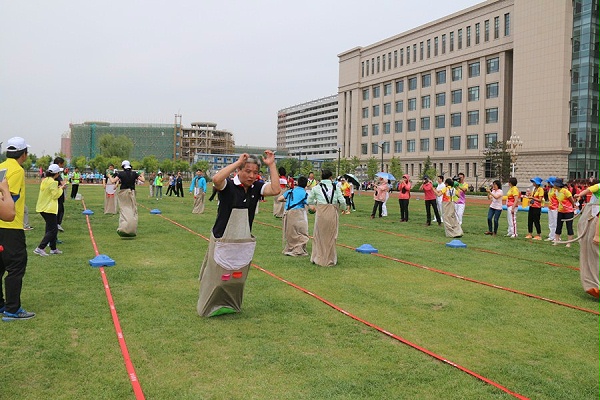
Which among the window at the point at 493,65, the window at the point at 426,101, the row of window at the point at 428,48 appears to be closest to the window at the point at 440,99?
the window at the point at 426,101

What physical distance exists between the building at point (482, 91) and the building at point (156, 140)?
231 feet

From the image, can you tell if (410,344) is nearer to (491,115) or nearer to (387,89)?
(491,115)

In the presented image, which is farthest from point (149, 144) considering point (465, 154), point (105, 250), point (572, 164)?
point (105, 250)

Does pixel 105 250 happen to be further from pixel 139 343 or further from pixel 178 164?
pixel 178 164

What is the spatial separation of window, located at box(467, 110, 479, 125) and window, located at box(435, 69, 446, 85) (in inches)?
290

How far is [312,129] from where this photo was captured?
17662 centimetres

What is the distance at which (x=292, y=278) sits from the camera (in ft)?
30.5

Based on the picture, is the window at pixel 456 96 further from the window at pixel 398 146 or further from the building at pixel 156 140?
the building at pixel 156 140

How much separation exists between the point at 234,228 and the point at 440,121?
249 feet

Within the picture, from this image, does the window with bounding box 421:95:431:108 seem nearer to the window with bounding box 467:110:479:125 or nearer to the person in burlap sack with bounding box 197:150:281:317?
the window with bounding box 467:110:479:125

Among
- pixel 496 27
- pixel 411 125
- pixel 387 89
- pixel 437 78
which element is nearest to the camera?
pixel 496 27

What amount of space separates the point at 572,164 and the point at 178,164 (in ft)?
290

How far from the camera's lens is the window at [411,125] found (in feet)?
271

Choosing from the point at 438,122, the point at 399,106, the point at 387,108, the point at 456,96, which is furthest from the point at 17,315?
the point at 387,108
